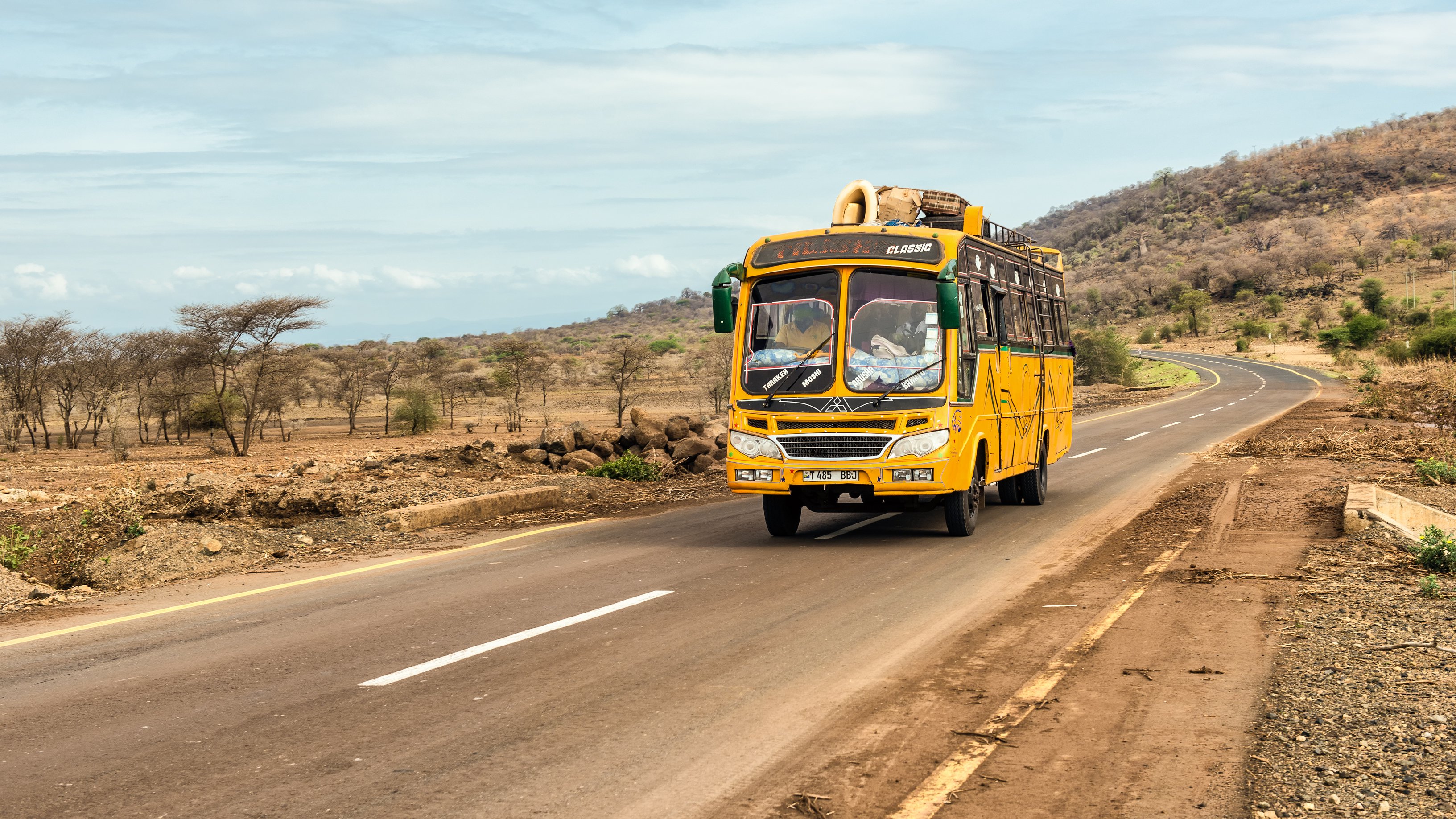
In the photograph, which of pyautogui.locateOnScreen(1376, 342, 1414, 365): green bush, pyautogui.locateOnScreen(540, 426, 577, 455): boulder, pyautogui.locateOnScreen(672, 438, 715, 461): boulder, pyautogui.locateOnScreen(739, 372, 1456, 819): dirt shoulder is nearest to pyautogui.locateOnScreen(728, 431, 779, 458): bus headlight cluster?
pyautogui.locateOnScreen(739, 372, 1456, 819): dirt shoulder

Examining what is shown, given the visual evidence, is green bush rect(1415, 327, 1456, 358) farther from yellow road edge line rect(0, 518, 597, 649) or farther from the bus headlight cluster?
yellow road edge line rect(0, 518, 597, 649)

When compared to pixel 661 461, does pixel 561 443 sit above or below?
above

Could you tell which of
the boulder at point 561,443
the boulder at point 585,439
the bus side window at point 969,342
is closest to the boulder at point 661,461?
the boulder at point 585,439

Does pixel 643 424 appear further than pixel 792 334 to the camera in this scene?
Yes

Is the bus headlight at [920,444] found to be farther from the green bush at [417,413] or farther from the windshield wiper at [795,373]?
the green bush at [417,413]

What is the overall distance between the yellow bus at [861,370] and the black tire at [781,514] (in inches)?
0.6

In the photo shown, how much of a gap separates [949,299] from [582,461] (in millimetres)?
11315

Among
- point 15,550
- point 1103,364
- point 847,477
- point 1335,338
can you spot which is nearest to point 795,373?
point 847,477

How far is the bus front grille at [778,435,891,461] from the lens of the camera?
440 inches

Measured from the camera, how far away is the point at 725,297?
11789mm

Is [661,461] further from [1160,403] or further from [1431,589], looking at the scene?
[1160,403]

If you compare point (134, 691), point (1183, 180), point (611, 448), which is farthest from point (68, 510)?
point (1183, 180)

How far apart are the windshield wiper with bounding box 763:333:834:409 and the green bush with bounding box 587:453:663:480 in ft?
27.7

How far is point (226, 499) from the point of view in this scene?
15.8m
